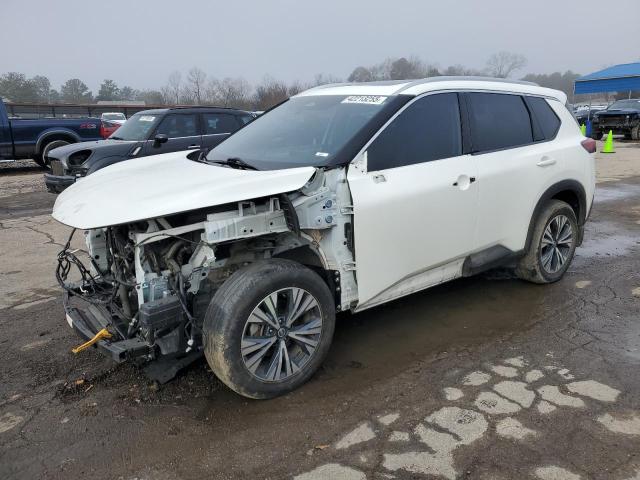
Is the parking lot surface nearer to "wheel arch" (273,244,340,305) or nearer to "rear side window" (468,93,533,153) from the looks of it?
"wheel arch" (273,244,340,305)

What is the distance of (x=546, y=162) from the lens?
4586mm

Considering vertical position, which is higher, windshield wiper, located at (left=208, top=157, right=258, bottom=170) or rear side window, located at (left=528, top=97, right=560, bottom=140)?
rear side window, located at (left=528, top=97, right=560, bottom=140)

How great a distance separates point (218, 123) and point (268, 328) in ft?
25.8

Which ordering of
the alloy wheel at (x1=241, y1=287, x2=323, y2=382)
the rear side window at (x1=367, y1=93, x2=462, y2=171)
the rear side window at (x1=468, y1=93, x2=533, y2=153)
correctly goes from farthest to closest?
1. the rear side window at (x1=468, y1=93, x2=533, y2=153)
2. the rear side window at (x1=367, y1=93, x2=462, y2=171)
3. the alloy wheel at (x1=241, y1=287, x2=323, y2=382)

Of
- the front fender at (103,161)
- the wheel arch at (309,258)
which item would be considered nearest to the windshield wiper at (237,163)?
the wheel arch at (309,258)

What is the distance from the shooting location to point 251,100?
133 feet

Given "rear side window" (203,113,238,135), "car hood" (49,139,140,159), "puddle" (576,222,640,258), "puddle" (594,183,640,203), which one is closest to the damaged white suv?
"puddle" (576,222,640,258)

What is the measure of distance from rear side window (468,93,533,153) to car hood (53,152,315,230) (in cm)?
168

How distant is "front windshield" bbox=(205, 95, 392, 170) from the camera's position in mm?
3528

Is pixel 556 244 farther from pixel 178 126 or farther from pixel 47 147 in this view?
pixel 47 147

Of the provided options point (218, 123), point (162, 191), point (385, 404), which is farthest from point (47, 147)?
point (385, 404)

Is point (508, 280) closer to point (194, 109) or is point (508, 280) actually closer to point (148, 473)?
point (148, 473)

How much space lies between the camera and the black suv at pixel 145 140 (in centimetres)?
929

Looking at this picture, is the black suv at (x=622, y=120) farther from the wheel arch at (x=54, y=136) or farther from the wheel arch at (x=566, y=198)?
the wheel arch at (x=54, y=136)
